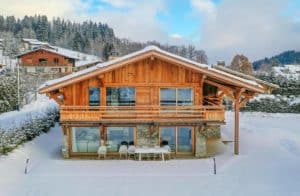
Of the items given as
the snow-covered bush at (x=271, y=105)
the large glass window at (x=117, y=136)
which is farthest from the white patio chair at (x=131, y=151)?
the snow-covered bush at (x=271, y=105)

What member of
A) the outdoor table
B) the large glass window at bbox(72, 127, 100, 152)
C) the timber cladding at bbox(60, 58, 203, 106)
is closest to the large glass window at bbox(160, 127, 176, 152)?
the outdoor table

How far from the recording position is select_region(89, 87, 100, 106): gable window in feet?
78.0

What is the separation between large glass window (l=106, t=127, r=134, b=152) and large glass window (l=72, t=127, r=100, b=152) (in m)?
0.68

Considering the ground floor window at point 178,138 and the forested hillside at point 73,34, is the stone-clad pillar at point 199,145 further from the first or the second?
the forested hillside at point 73,34

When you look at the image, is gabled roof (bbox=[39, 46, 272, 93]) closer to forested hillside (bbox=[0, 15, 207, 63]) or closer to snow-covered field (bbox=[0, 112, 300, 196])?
snow-covered field (bbox=[0, 112, 300, 196])

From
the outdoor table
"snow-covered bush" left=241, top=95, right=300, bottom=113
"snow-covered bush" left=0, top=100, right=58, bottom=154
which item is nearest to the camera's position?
the outdoor table

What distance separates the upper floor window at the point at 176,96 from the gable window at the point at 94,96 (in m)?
3.62

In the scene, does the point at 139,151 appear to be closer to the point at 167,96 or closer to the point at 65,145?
the point at 167,96

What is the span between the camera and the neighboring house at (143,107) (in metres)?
23.1

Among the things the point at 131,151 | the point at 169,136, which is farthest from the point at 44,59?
the point at 131,151

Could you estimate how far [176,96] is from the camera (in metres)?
23.9

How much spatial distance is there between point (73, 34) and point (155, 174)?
468ft

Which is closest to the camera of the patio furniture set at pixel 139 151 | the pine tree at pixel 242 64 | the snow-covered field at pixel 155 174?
the snow-covered field at pixel 155 174

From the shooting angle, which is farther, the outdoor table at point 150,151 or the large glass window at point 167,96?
the large glass window at point 167,96
